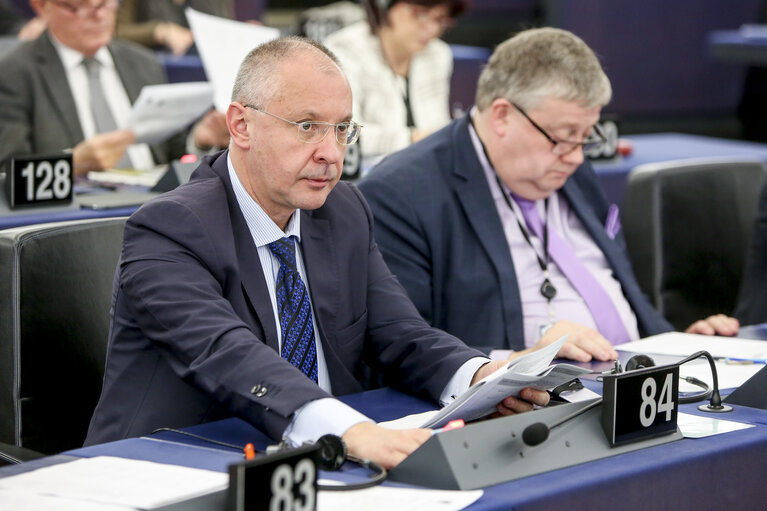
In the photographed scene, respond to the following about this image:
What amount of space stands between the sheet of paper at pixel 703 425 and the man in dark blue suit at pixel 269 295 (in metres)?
0.24

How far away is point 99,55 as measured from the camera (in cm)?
446

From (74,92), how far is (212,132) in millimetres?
537

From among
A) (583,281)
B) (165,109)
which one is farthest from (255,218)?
(165,109)

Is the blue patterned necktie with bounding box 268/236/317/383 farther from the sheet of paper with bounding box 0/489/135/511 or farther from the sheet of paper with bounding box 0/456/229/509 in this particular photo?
the sheet of paper with bounding box 0/489/135/511

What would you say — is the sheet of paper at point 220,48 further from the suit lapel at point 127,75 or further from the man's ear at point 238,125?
the man's ear at point 238,125

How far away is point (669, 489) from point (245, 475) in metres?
0.66

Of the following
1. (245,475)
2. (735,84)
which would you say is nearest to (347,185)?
(245,475)

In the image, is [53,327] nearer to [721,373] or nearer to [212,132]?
[721,373]

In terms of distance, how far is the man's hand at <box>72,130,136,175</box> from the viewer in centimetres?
386

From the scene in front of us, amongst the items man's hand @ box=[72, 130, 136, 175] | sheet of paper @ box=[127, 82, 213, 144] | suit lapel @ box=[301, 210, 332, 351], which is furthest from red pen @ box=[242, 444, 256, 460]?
man's hand @ box=[72, 130, 136, 175]

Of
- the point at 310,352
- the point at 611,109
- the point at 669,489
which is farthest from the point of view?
the point at 611,109

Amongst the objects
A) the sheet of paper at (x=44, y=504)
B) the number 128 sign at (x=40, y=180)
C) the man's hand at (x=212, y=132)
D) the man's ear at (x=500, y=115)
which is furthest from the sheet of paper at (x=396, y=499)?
the man's hand at (x=212, y=132)

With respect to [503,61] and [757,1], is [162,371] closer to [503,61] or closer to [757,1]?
[503,61]

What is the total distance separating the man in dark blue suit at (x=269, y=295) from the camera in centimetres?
181
